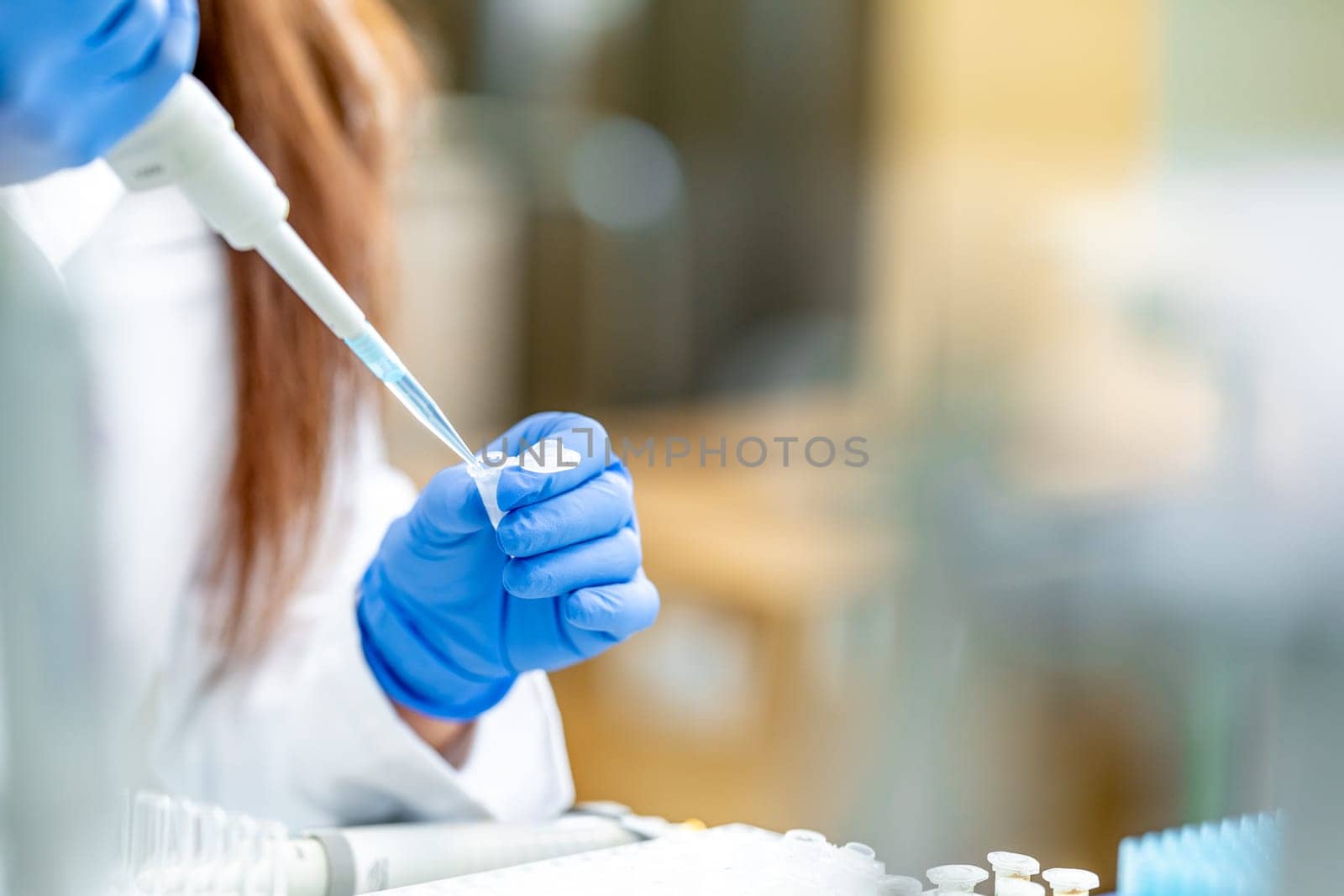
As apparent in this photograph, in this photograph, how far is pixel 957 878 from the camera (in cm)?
44

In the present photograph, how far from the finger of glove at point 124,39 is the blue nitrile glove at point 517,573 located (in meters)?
0.23

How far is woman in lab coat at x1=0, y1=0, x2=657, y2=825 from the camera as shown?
1.86 ft

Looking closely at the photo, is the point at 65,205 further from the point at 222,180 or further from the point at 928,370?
the point at 928,370

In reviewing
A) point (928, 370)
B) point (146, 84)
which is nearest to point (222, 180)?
point (146, 84)

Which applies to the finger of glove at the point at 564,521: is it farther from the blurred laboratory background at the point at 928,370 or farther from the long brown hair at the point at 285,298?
the long brown hair at the point at 285,298

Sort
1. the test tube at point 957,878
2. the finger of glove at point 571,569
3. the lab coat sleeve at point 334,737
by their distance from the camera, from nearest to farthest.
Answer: the test tube at point 957,878, the finger of glove at point 571,569, the lab coat sleeve at point 334,737

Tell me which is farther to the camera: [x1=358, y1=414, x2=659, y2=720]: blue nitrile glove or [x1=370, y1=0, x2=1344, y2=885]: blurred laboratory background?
[x1=358, y1=414, x2=659, y2=720]: blue nitrile glove

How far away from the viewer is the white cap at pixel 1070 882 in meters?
0.45

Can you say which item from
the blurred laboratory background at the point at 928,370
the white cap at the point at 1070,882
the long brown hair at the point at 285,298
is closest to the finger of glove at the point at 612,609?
the blurred laboratory background at the point at 928,370

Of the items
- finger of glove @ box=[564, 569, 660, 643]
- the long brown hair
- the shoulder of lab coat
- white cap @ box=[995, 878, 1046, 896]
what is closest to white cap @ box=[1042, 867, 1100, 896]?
white cap @ box=[995, 878, 1046, 896]

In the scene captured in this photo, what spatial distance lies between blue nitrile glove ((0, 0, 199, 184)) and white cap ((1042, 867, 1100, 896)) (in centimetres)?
43

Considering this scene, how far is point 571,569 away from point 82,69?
0.28 meters

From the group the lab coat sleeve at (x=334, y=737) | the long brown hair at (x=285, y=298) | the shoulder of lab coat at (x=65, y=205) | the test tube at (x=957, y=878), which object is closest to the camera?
the shoulder of lab coat at (x=65, y=205)

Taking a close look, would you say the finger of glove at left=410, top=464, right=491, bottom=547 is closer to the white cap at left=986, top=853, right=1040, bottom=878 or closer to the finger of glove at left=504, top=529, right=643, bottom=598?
the finger of glove at left=504, top=529, right=643, bottom=598
